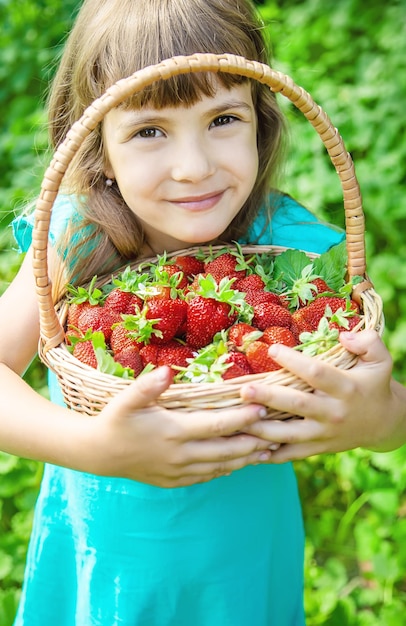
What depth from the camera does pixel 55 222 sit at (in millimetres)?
1409

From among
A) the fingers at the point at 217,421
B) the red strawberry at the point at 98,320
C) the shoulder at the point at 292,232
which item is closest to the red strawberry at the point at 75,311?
the red strawberry at the point at 98,320

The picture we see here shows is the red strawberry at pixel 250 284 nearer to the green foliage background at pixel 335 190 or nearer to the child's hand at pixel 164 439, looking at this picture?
the child's hand at pixel 164 439

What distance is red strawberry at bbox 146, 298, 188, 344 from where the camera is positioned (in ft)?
3.85

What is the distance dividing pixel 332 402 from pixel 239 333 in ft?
0.66

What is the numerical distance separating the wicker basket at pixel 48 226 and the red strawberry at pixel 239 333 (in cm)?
14

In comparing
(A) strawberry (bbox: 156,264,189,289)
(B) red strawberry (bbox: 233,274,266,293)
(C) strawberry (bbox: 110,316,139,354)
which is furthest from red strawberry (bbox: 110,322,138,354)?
(B) red strawberry (bbox: 233,274,266,293)

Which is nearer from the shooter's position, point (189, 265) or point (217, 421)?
point (217, 421)

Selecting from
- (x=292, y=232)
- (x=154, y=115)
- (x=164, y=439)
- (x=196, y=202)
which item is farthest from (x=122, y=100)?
(x=292, y=232)

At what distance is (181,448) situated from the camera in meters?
0.99

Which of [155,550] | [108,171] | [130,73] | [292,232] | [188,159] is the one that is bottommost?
[155,550]

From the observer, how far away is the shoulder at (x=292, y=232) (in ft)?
4.99

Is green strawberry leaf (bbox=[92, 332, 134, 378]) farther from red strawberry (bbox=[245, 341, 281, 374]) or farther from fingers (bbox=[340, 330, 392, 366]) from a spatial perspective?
fingers (bbox=[340, 330, 392, 366])

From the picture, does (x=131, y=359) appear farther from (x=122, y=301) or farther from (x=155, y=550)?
(x=155, y=550)

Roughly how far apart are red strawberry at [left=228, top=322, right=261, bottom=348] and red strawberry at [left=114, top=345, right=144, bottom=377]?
6.1 inches
